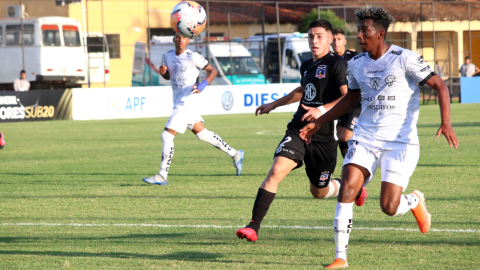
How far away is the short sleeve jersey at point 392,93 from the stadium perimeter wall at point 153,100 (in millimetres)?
19367

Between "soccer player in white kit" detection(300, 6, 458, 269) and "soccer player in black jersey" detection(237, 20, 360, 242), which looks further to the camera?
"soccer player in black jersey" detection(237, 20, 360, 242)

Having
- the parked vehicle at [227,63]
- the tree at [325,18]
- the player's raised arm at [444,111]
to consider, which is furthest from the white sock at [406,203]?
the tree at [325,18]

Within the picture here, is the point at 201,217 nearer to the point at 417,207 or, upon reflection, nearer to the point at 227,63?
the point at 417,207

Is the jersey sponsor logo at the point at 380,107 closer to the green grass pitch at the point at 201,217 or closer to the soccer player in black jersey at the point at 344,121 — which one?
the green grass pitch at the point at 201,217

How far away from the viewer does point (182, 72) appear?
1015 cm

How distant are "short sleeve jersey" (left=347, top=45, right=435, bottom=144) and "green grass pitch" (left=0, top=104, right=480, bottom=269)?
999 millimetres

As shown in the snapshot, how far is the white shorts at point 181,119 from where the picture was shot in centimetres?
986

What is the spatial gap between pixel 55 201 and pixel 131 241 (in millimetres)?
2714

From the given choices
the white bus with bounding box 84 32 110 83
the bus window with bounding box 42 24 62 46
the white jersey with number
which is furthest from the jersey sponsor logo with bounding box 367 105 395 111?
the bus window with bounding box 42 24 62 46

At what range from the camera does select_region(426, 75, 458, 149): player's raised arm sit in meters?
4.81

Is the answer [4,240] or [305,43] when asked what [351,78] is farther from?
[305,43]

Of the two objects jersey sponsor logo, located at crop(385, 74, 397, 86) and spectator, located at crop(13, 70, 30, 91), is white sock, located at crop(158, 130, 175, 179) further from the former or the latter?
spectator, located at crop(13, 70, 30, 91)

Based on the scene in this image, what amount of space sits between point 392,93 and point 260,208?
1.53 m

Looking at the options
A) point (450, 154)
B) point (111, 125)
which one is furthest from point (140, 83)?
point (450, 154)
